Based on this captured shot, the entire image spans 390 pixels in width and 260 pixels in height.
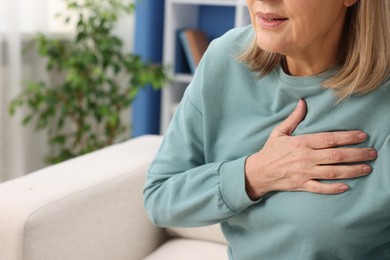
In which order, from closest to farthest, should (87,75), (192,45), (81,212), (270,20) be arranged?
1. (270,20)
2. (81,212)
3. (87,75)
4. (192,45)

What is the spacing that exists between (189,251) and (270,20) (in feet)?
2.88

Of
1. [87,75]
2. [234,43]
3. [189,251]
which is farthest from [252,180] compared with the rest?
[87,75]

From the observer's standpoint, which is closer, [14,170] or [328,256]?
[328,256]

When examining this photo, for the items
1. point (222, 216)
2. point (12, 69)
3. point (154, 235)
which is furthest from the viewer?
point (12, 69)

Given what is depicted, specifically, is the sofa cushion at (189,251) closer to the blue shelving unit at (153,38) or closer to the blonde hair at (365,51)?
the blonde hair at (365,51)

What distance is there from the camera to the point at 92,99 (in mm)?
3273

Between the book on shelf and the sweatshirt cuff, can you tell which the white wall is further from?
the sweatshirt cuff

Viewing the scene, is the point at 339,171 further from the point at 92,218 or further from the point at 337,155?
the point at 92,218

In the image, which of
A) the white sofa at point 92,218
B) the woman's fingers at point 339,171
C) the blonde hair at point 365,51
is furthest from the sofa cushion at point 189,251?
the blonde hair at point 365,51

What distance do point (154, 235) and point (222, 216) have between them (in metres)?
0.64

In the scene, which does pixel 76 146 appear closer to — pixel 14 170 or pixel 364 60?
pixel 14 170

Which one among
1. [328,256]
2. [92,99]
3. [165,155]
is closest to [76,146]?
[92,99]

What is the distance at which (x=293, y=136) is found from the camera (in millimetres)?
1222

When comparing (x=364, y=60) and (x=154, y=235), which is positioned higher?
(x=364, y=60)
